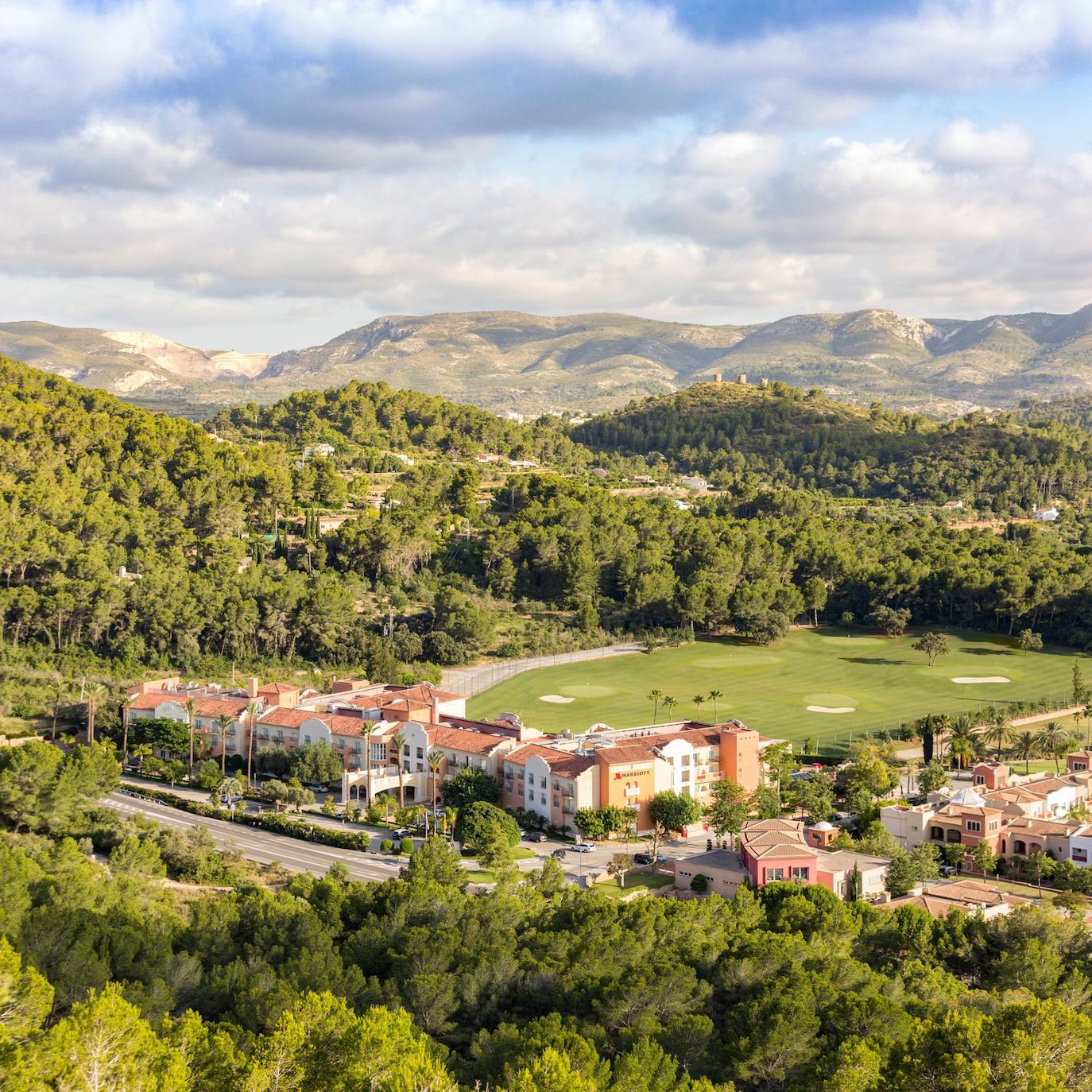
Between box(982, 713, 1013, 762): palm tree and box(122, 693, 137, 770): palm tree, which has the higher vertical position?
box(122, 693, 137, 770): palm tree

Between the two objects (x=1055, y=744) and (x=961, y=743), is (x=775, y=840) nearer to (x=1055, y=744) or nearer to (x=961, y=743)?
(x=961, y=743)

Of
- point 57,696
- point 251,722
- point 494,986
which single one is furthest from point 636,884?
point 57,696

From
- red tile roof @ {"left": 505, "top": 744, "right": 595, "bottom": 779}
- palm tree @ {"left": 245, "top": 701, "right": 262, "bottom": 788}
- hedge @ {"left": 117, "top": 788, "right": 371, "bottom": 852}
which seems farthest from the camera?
palm tree @ {"left": 245, "top": 701, "right": 262, "bottom": 788}

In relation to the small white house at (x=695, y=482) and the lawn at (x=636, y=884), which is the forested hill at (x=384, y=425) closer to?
the small white house at (x=695, y=482)

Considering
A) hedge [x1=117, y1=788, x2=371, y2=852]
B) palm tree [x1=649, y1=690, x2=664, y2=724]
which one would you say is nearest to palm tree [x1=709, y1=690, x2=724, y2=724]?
palm tree [x1=649, y1=690, x2=664, y2=724]

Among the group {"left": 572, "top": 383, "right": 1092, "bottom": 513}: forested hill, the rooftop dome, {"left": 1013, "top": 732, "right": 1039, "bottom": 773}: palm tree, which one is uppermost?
{"left": 572, "top": 383, "right": 1092, "bottom": 513}: forested hill

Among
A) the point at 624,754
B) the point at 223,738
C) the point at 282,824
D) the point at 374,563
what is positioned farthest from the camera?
the point at 374,563

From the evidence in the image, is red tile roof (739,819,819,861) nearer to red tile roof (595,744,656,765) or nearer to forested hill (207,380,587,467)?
red tile roof (595,744,656,765)
